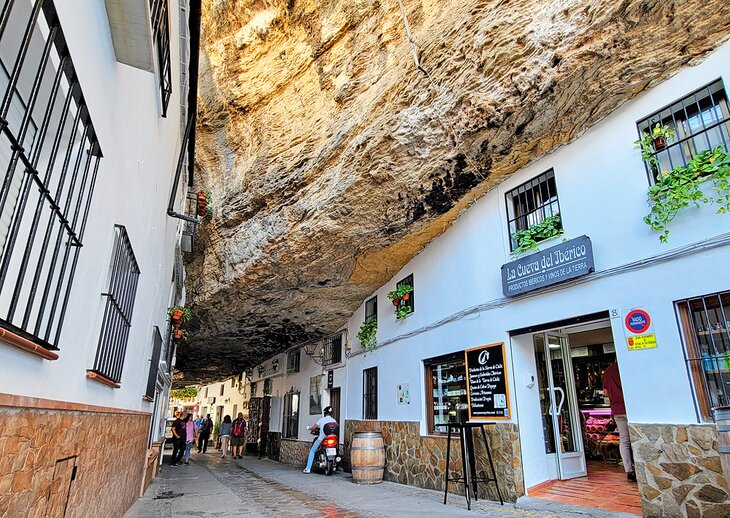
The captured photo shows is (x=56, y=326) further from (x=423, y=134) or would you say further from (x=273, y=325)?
(x=273, y=325)

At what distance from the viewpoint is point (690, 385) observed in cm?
458

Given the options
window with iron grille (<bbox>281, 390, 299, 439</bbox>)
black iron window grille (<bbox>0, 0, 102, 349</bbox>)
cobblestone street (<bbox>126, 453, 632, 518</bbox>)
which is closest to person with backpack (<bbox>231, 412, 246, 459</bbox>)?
window with iron grille (<bbox>281, 390, 299, 439</bbox>)

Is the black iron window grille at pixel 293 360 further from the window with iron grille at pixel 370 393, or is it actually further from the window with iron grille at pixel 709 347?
the window with iron grille at pixel 709 347

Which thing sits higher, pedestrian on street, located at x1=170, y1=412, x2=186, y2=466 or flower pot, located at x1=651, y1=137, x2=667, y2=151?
flower pot, located at x1=651, y1=137, x2=667, y2=151

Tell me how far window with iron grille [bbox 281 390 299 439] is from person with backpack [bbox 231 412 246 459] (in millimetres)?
1894

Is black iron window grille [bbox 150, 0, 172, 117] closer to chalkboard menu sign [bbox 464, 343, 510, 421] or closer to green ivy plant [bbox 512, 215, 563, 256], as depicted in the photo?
green ivy plant [bbox 512, 215, 563, 256]

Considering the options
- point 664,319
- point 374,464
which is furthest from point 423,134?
point 374,464

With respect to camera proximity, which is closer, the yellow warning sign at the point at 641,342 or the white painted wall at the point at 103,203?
the white painted wall at the point at 103,203

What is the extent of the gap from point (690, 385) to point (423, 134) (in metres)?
4.44

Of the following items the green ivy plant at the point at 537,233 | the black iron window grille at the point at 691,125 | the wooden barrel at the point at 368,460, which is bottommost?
the wooden barrel at the point at 368,460

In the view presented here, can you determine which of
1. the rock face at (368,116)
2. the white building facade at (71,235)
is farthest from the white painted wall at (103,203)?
the rock face at (368,116)

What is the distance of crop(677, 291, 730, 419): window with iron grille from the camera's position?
447cm

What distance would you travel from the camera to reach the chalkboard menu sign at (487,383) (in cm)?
654

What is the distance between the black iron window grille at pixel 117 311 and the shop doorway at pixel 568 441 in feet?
16.7
